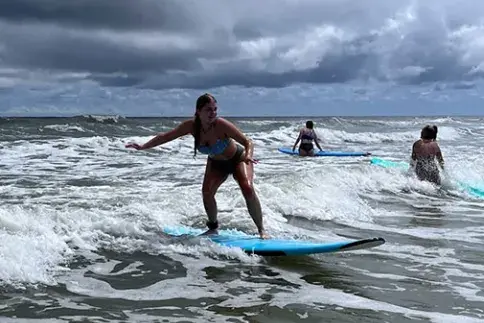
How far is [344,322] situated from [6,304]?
2.45 metres

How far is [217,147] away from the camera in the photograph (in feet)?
20.5

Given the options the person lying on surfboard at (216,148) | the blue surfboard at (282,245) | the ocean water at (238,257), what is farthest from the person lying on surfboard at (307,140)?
the blue surfboard at (282,245)

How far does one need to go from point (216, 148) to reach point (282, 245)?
1.29 m

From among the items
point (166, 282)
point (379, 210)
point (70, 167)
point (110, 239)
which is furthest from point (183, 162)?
point (166, 282)

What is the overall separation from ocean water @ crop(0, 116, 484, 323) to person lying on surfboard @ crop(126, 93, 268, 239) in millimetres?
666

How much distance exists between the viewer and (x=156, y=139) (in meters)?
6.07

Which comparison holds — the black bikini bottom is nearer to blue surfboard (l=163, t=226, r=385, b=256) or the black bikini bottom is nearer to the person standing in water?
blue surfboard (l=163, t=226, r=385, b=256)

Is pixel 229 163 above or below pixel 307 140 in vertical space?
above

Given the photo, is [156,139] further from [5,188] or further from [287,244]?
[5,188]

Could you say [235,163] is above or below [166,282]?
above

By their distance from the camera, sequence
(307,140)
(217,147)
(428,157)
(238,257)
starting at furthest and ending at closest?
(307,140), (428,157), (217,147), (238,257)

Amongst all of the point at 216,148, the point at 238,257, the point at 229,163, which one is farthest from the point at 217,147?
the point at 238,257

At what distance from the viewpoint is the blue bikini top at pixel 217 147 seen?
20.4 ft

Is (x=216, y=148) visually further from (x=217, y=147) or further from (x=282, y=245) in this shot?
(x=282, y=245)
